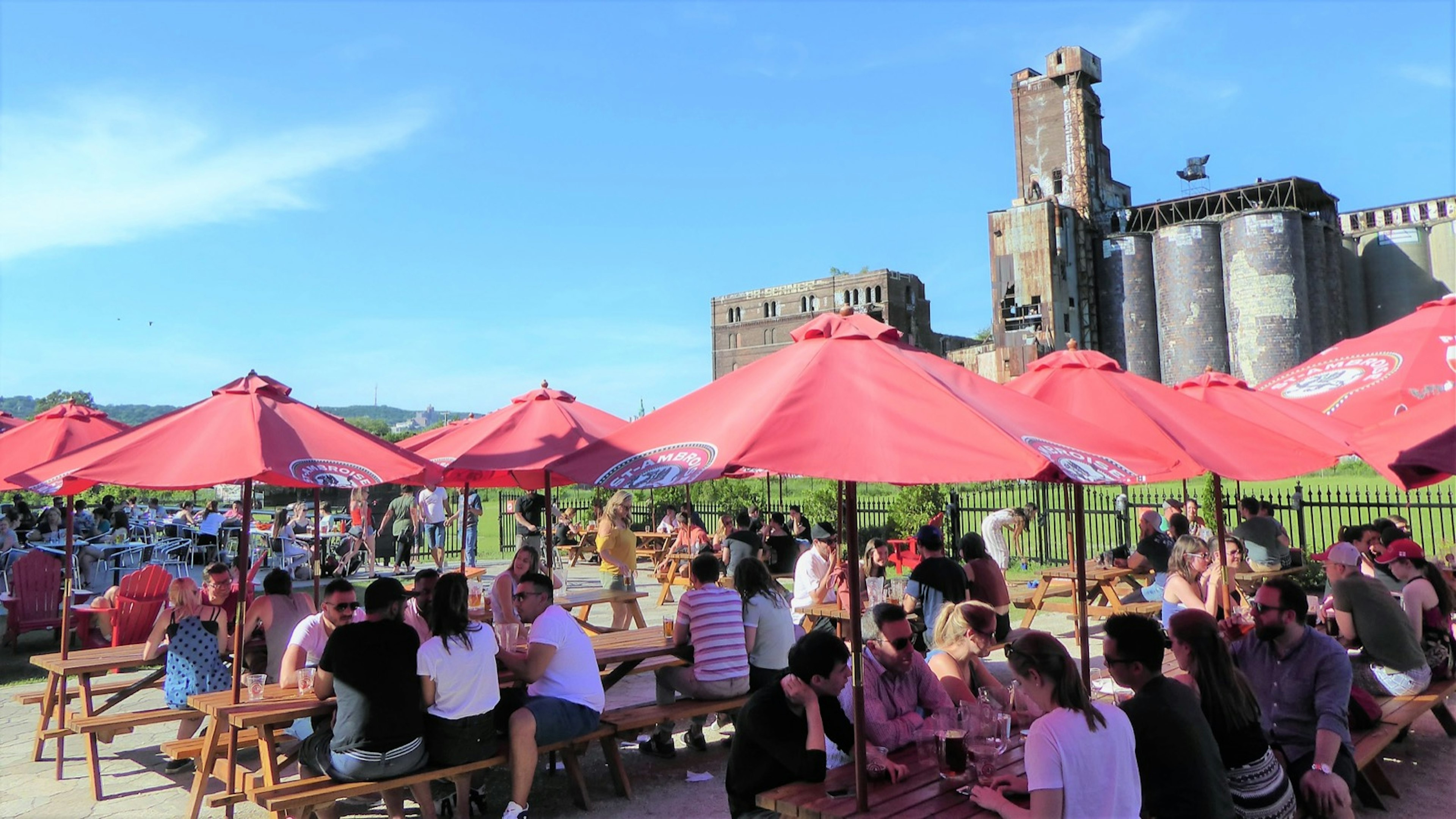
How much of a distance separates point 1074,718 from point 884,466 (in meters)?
1.07

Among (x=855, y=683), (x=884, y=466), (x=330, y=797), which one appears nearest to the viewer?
(x=884, y=466)

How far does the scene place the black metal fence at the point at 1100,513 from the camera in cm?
1634

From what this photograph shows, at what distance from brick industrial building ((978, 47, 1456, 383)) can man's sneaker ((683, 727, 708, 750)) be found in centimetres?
4563

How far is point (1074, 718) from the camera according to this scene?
3166 millimetres

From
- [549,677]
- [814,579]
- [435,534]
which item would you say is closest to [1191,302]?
[435,534]

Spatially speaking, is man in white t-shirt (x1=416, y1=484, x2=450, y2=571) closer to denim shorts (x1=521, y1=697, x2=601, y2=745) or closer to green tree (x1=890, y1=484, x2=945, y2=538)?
green tree (x1=890, y1=484, x2=945, y2=538)

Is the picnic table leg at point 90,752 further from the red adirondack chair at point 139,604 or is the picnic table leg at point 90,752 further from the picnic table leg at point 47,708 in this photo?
the red adirondack chair at point 139,604

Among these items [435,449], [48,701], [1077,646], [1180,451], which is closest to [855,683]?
[1180,451]

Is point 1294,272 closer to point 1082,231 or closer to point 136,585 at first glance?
point 1082,231

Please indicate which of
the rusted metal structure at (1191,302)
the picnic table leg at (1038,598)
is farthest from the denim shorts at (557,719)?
the rusted metal structure at (1191,302)

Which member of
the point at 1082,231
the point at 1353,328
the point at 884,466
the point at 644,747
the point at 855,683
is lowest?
the point at 644,747

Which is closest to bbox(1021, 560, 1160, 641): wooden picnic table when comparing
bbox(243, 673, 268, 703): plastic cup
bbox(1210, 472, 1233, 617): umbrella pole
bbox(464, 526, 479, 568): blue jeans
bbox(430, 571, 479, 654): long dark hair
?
bbox(1210, 472, 1233, 617): umbrella pole

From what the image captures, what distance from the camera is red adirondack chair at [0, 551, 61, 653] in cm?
1062

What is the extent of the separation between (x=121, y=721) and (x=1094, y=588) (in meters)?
9.77
